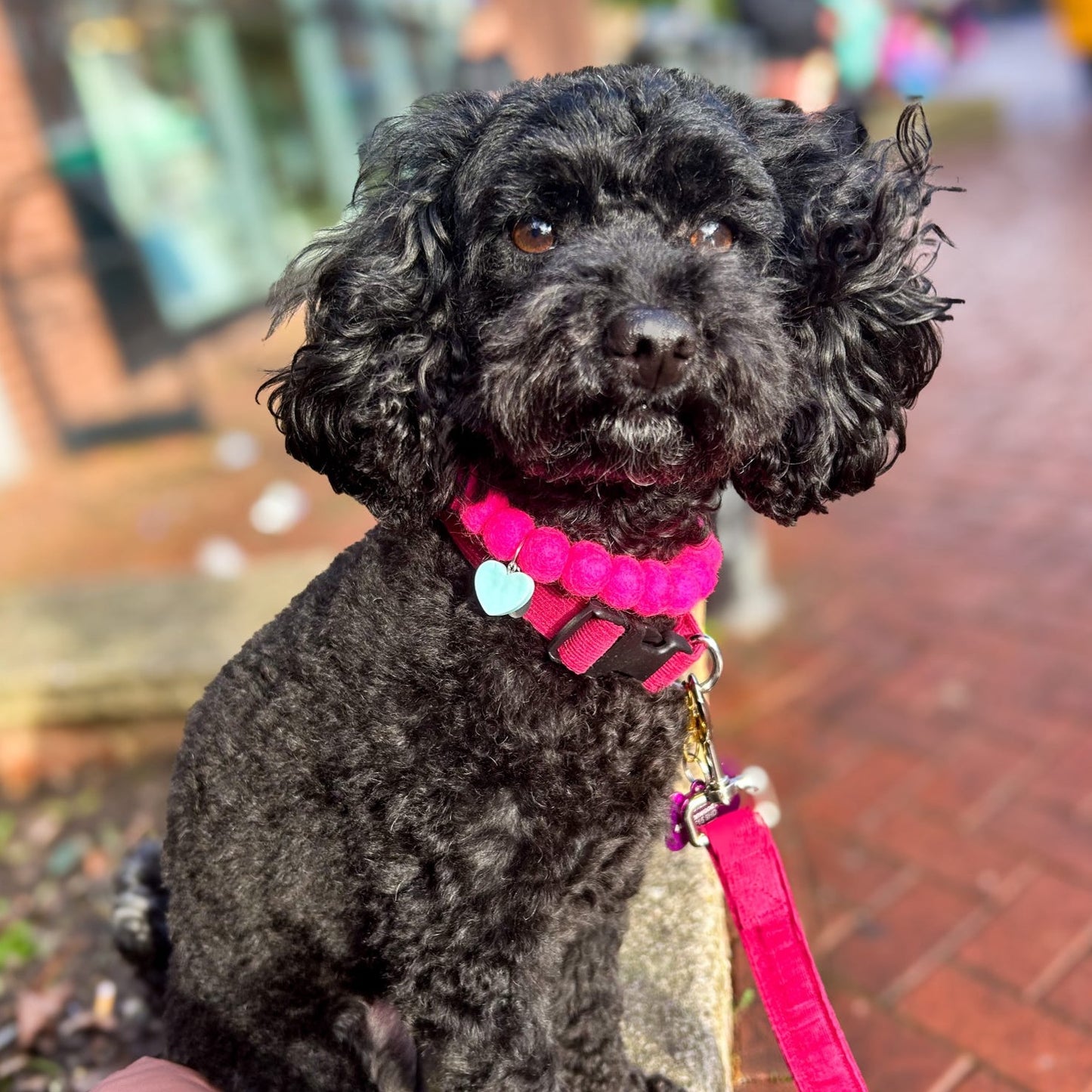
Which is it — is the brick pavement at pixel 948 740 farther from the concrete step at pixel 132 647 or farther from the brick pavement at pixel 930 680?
the concrete step at pixel 132 647

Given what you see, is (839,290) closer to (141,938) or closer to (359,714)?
(359,714)

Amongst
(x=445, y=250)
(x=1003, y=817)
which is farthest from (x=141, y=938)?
(x=1003, y=817)

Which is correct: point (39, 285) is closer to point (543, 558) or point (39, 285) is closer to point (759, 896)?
point (543, 558)

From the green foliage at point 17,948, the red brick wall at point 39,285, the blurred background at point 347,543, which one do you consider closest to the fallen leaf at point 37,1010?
the blurred background at point 347,543

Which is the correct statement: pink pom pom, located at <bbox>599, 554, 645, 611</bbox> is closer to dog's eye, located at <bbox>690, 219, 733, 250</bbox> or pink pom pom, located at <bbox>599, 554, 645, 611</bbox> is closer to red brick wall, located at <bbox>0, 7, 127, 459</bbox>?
dog's eye, located at <bbox>690, 219, 733, 250</bbox>

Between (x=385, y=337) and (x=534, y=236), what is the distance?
0.84ft

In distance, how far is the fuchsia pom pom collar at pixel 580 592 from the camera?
1434mm

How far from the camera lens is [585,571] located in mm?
1465

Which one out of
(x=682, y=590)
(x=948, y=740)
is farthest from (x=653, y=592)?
(x=948, y=740)

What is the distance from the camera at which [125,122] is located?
671 centimetres

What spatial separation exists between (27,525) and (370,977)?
4.48 metres

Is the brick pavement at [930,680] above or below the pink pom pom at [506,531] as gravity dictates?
below

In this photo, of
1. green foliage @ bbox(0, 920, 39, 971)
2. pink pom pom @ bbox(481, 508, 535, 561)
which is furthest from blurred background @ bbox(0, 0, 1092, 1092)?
pink pom pom @ bbox(481, 508, 535, 561)

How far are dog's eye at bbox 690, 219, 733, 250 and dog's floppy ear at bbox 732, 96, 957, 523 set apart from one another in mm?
101
